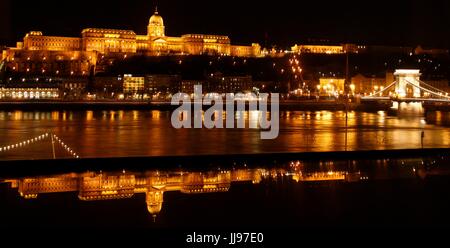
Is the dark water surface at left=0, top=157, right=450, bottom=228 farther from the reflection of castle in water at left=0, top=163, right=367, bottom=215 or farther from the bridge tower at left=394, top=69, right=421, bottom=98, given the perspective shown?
the bridge tower at left=394, top=69, right=421, bottom=98

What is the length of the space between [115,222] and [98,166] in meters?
3.30

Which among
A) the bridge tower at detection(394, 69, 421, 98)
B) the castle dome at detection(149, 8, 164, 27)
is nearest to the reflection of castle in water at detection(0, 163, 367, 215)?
the bridge tower at detection(394, 69, 421, 98)

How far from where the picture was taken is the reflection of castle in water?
25.5ft

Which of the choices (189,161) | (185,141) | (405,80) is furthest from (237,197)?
(405,80)

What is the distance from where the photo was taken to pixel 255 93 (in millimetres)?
49688

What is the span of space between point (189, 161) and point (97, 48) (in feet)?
187

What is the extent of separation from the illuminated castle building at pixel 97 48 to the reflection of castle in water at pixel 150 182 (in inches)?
1956

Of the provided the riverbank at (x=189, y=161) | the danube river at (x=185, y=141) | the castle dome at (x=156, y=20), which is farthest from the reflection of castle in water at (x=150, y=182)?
the castle dome at (x=156, y=20)

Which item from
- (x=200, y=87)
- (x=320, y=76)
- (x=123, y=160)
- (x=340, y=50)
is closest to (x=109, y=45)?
(x=200, y=87)

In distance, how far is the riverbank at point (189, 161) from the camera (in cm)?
908

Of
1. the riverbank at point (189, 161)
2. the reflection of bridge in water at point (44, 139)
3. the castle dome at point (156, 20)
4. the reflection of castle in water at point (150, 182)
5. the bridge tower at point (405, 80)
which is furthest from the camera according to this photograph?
the castle dome at point (156, 20)

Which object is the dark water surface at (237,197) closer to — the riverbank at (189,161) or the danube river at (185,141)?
the riverbank at (189,161)

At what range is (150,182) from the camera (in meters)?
8.46

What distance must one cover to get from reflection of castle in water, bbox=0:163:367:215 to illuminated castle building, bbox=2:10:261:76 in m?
49.7
